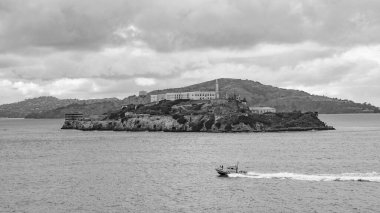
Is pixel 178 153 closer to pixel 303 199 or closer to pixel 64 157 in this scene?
pixel 64 157

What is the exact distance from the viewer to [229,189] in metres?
83.4

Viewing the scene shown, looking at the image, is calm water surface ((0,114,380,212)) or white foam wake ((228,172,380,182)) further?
white foam wake ((228,172,380,182))

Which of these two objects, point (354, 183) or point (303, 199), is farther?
point (354, 183)

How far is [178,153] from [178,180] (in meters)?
48.3

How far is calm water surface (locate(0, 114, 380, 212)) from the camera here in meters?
72.6

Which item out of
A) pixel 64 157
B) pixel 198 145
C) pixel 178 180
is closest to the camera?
pixel 178 180

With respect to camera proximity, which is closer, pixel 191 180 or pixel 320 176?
pixel 320 176

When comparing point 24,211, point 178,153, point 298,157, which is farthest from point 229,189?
point 178,153

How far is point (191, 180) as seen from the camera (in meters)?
93.6

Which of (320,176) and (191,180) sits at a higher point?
(320,176)

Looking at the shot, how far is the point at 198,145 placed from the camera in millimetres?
165500

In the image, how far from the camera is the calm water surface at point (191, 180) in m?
Result: 72.6

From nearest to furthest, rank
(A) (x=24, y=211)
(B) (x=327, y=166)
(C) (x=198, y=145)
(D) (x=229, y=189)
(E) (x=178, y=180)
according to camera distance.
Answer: (A) (x=24, y=211)
(D) (x=229, y=189)
(E) (x=178, y=180)
(B) (x=327, y=166)
(C) (x=198, y=145)

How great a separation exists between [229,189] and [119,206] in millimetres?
18514
